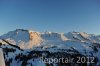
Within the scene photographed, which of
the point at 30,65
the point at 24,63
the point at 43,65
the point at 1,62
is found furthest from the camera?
the point at 24,63

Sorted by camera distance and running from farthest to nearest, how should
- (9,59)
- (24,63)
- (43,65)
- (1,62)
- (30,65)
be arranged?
1. (9,59)
2. (24,63)
3. (30,65)
4. (43,65)
5. (1,62)

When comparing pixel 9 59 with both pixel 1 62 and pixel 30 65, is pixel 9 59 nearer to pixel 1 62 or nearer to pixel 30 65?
pixel 30 65

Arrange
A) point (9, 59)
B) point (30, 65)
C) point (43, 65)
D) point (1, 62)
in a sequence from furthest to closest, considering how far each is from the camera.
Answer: point (9, 59) < point (30, 65) < point (43, 65) < point (1, 62)

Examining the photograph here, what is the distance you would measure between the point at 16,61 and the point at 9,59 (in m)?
6.51

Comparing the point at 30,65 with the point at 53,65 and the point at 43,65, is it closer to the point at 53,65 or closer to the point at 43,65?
the point at 43,65

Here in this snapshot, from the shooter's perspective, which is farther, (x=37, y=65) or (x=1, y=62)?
(x=37, y=65)

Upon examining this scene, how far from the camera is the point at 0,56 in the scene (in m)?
4.41

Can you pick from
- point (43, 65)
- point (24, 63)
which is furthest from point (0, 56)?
point (24, 63)

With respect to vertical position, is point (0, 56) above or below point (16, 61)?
above

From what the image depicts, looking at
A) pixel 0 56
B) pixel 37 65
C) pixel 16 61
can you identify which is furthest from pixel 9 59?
pixel 0 56

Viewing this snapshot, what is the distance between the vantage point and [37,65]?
514ft

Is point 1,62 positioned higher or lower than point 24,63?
higher

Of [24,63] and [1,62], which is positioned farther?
[24,63]

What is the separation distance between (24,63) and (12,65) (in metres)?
11.2
